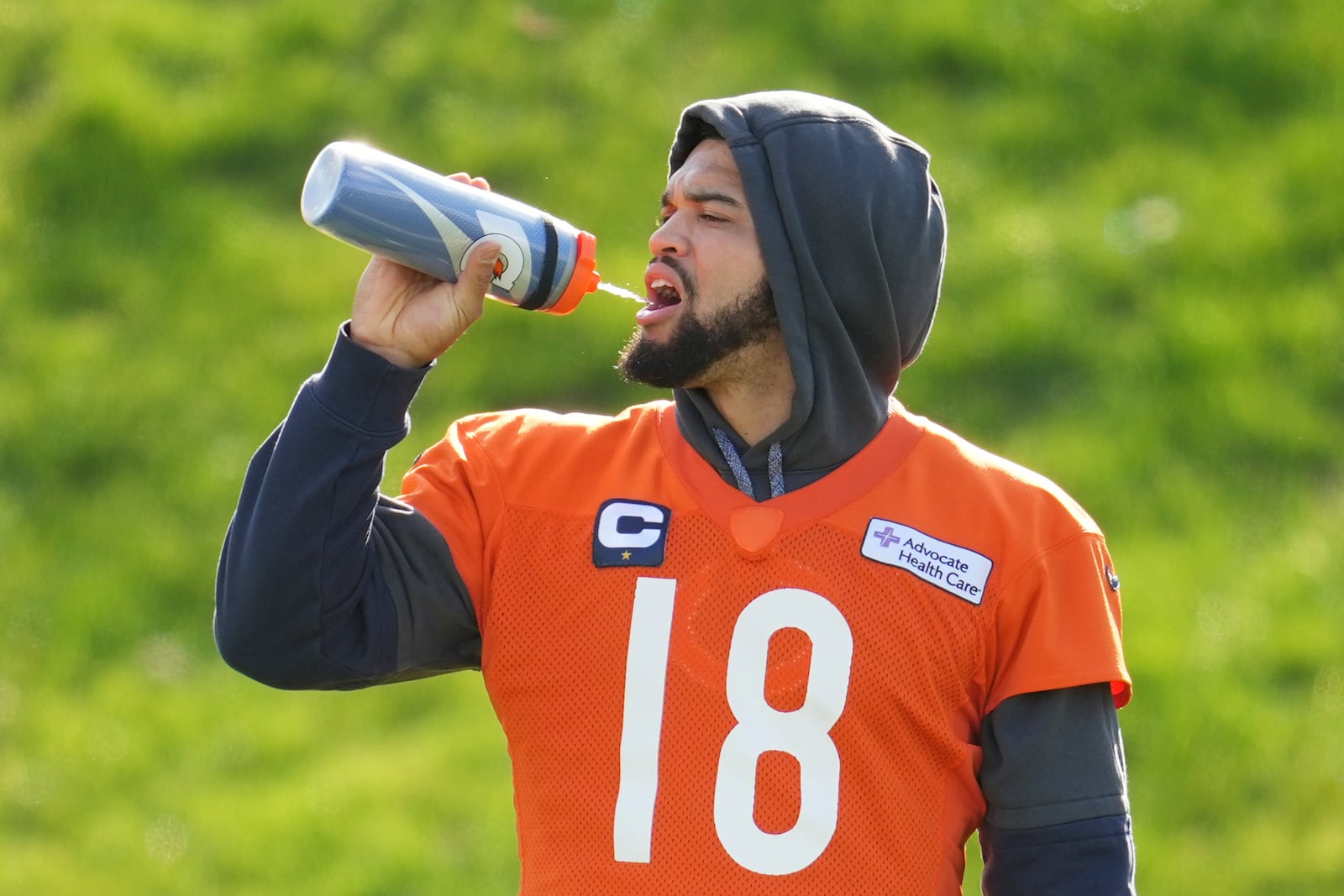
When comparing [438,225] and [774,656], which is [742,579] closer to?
[774,656]

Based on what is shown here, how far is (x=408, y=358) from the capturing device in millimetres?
2941

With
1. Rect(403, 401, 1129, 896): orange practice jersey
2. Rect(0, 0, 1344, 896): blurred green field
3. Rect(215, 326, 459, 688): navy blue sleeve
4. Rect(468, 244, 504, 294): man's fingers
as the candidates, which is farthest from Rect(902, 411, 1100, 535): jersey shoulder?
Rect(0, 0, 1344, 896): blurred green field

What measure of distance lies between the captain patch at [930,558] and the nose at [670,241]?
561mm

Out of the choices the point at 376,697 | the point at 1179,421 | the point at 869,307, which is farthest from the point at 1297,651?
the point at 869,307

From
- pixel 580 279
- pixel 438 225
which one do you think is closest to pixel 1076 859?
pixel 580 279

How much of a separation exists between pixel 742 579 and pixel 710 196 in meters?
0.66

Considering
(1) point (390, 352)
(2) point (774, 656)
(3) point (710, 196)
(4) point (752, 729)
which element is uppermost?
(3) point (710, 196)

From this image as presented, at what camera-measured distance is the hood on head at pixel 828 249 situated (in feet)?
10.1

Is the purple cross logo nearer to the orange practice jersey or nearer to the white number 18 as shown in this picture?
the orange practice jersey

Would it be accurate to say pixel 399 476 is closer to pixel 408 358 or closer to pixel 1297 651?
pixel 1297 651

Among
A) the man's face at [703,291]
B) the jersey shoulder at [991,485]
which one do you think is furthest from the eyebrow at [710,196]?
the jersey shoulder at [991,485]

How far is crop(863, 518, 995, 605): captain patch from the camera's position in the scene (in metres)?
2.91

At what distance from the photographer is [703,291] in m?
3.11

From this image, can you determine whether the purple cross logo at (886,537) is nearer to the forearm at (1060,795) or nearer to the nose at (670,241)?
the forearm at (1060,795)
